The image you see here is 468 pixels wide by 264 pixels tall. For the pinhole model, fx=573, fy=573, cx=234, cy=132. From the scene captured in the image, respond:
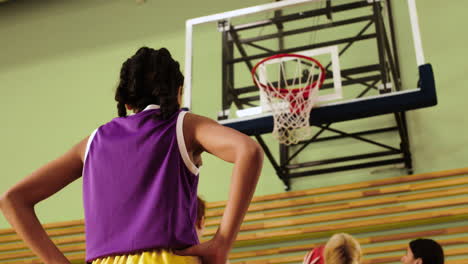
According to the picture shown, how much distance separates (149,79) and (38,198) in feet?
1.52

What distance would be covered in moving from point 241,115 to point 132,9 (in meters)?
3.61

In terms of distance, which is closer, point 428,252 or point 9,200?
point 9,200

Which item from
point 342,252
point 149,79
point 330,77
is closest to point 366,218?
point 330,77

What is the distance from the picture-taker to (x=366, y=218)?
5.95 metres

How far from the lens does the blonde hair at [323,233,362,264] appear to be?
12.9 ft

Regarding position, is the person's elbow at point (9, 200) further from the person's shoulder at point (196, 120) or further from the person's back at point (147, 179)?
the person's shoulder at point (196, 120)

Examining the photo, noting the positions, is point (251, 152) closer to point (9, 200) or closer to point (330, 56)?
point (9, 200)

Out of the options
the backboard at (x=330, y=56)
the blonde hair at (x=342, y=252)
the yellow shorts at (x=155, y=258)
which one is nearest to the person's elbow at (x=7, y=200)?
the yellow shorts at (x=155, y=258)

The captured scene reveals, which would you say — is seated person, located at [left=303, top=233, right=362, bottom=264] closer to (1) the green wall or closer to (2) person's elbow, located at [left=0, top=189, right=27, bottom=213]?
(1) the green wall

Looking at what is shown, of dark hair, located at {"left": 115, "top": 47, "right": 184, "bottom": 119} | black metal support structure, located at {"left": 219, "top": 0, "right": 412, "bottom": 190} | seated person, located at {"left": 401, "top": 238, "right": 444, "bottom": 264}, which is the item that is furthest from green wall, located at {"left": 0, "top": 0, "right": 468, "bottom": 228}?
dark hair, located at {"left": 115, "top": 47, "right": 184, "bottom": 119}

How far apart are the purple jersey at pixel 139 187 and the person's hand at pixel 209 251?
0.02 metres

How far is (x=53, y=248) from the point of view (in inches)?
62.6

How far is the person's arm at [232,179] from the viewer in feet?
4.66

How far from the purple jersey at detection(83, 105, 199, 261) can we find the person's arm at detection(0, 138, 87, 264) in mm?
65
